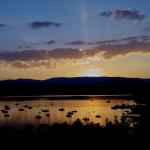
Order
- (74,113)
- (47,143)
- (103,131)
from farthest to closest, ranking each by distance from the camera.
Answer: (74,113) → (103,131) → (47,143)

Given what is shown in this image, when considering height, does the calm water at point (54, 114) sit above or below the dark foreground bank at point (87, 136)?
below

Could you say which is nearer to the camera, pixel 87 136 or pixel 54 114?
pixel 87 136

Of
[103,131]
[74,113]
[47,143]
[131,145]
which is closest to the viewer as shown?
[131,145]

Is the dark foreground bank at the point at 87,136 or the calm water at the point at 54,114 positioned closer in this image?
the dark foreground bank at the point at 87,136

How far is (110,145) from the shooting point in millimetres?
28766

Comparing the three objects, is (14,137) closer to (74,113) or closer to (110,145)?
(110,145)

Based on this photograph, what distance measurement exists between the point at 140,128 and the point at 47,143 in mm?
9013

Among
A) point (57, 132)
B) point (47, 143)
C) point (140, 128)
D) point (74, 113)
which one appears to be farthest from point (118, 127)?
point (74, 113)

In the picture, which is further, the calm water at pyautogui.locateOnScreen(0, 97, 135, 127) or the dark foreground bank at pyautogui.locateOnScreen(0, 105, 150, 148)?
the calm water at pyautogui.locateOnScreen(0, 97, 135, 127)

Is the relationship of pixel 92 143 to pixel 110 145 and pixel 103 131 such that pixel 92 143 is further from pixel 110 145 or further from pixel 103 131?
pixel 103 131

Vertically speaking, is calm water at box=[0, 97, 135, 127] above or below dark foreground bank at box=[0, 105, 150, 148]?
below

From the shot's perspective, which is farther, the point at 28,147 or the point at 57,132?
the point at 57,132

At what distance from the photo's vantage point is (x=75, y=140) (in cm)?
3117

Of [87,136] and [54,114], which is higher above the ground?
[87,136]
